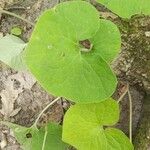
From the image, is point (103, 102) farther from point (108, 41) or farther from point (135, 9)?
point (135, 9)

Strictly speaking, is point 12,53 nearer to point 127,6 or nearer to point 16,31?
point 16,31

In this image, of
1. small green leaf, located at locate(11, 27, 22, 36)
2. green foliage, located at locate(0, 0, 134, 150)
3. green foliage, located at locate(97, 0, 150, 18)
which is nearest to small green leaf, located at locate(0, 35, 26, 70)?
small green leaf, located at locate(11, 27, 22, 36)

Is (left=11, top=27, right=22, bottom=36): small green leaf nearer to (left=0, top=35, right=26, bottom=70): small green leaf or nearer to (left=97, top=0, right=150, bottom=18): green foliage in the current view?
(left=0, top=35, right=26, bottom=70): small green leaf

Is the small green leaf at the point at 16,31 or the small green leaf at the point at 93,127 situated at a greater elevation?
the small green leaf at the point at 16,31

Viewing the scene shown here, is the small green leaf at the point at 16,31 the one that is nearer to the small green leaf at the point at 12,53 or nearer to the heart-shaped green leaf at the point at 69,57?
the small green leaf at the point at 12,53

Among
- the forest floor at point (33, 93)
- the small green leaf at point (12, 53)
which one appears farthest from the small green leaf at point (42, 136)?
the small green leaf at point (12, 53)

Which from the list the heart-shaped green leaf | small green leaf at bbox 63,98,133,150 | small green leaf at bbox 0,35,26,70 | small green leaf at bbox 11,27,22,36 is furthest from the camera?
small green leaf at bbox 11,27,22,36

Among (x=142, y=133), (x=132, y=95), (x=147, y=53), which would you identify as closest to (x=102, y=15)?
(x=147, y=53)
